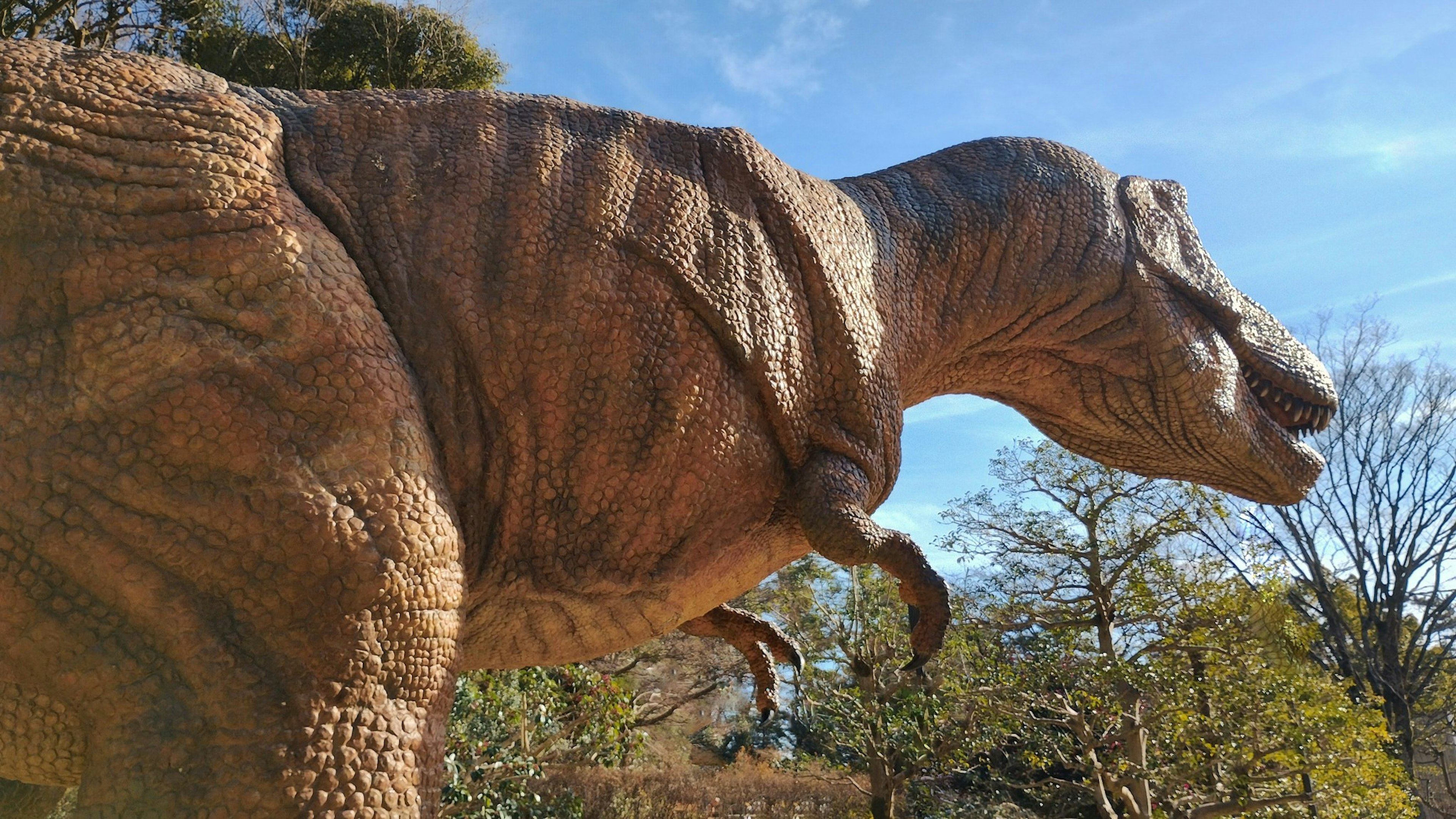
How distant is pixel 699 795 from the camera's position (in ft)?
44.9

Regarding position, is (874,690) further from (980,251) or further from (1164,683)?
(980,251)

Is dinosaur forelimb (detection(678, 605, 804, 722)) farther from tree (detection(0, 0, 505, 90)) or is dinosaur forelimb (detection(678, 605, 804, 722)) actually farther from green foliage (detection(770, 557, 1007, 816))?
tree (detection(0, 0, 505, 90))

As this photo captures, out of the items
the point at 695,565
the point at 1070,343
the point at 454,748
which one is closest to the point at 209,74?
the point at 695,565

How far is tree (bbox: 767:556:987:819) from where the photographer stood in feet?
35.4

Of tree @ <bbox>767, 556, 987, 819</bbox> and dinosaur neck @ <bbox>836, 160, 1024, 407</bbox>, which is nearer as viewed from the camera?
dinosaur neck @ <bbox>836, 160, 1024, 407</bbox>

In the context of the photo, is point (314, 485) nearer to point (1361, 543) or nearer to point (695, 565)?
point (695, 565)

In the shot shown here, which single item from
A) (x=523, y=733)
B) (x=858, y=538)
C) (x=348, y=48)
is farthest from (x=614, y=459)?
(x=348, y=48)

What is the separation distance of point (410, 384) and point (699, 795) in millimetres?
12898

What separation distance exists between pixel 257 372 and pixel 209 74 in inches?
35.4

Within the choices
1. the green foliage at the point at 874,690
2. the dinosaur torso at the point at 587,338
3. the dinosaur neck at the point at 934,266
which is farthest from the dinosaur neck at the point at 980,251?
the green foliage at the point at 874,690

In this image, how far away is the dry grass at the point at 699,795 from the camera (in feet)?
40.5

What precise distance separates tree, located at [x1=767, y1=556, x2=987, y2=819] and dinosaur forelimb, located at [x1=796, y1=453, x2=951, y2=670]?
776cm

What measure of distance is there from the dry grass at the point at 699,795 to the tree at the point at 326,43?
7753 mm

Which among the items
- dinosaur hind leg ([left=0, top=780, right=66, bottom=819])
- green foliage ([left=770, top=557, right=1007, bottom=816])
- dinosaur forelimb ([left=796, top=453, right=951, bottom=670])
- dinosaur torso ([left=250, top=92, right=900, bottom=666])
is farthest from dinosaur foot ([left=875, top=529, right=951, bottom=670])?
green foliage ([left=770, top=557, right=1007, bottom=816])
